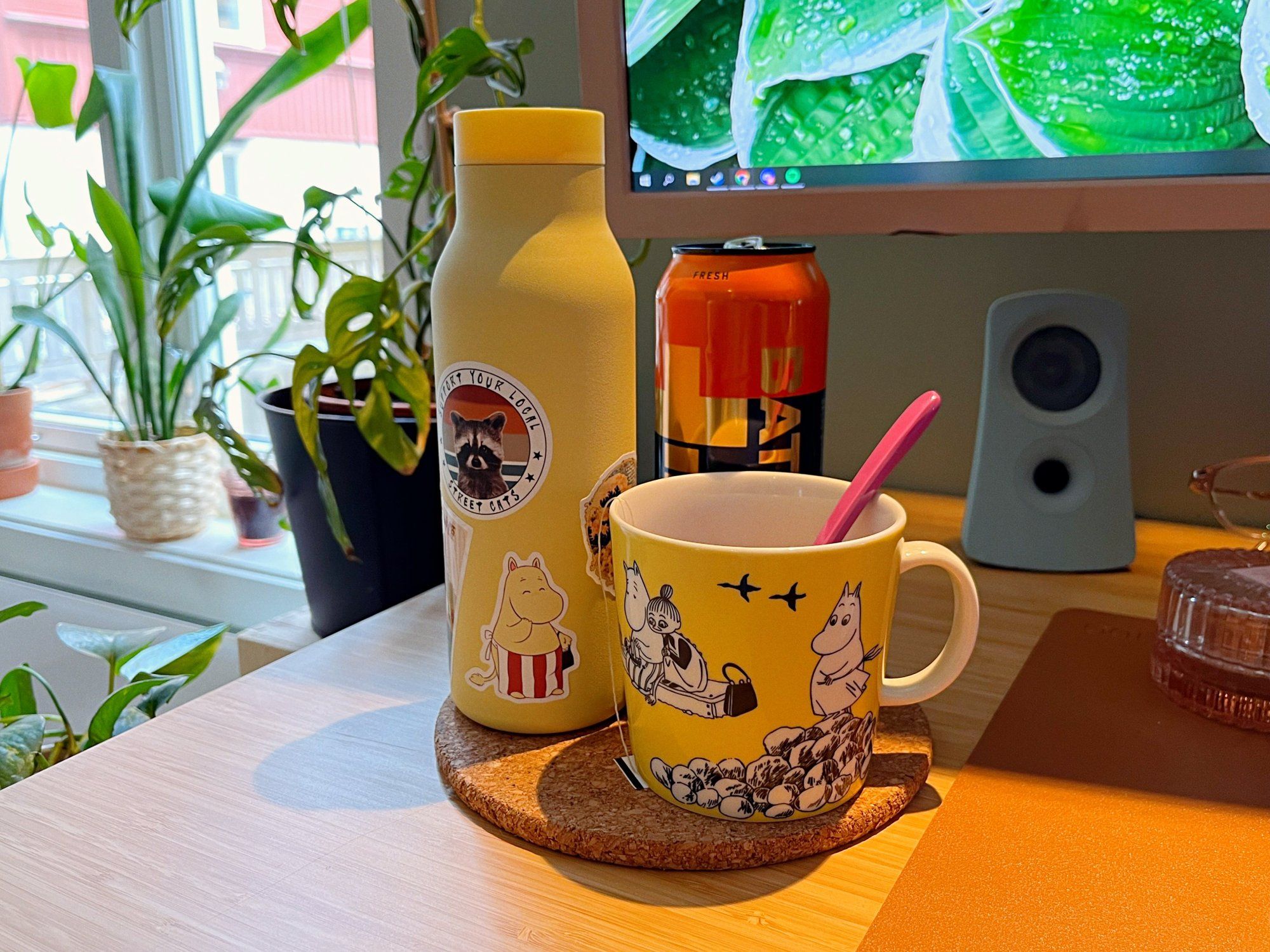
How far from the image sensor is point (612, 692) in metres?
0.39

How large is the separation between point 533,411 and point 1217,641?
281 mm

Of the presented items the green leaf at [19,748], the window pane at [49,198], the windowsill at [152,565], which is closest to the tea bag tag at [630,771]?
the green leaf at [19,748]

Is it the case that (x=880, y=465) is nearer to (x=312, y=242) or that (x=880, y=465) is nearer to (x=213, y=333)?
(x=312, y=242)

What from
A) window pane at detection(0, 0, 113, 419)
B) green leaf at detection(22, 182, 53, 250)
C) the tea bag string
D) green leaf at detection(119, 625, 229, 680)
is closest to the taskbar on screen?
the tea bag string

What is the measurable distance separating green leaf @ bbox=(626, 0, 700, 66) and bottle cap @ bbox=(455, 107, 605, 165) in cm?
20

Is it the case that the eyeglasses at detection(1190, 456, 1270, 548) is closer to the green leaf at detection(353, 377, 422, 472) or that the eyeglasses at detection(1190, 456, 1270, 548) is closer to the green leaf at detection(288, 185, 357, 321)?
the green leaf at detection(353, 377, 422, 472)

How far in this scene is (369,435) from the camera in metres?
0.59

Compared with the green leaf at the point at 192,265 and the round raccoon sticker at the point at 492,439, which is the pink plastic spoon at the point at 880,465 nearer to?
the round raccoon sticker at the point at 492,439

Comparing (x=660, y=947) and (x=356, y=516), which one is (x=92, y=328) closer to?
(x=356, y=516)

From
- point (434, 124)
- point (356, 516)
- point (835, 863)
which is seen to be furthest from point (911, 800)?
A: point (434, 124)

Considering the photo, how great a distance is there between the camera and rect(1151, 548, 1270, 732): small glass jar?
0.41 metres

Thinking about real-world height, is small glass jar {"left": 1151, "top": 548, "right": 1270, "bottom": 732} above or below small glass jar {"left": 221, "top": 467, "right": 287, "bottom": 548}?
above

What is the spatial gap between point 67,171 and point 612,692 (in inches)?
57.2

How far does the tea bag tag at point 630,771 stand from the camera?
356 millimetres
